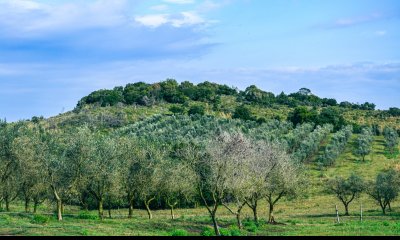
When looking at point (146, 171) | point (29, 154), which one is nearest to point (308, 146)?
point (146, 171)

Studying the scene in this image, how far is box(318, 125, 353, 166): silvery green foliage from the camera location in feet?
330

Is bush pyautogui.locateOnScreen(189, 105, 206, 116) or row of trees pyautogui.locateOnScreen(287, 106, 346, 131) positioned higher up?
bush pyautogui.locateOnScreen(189, 105, 206, 116)

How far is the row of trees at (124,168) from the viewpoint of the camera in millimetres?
42594

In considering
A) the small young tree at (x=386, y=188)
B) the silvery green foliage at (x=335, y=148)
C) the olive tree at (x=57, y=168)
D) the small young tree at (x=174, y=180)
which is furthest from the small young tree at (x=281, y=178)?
the silvery green foliage at (x=335, y=148)

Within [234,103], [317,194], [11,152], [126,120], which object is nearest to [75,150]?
[11,152]

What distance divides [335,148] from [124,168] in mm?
60810

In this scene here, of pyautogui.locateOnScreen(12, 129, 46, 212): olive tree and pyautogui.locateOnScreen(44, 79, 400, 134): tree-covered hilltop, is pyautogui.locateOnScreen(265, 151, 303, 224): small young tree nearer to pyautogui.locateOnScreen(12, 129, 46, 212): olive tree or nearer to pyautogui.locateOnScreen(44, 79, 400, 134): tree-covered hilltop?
pyautogui.locateOnScreen(12, 129, 46, 212): olive tree

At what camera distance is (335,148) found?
10494 centimetres

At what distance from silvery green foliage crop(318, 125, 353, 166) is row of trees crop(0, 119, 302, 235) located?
42420 mm

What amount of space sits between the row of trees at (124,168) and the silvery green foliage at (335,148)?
139 feet

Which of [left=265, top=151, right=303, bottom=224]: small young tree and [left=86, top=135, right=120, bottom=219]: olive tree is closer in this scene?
[left=86, top=135, right=120, bottom=219]: olive tree

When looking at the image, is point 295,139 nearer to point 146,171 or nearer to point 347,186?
point 347,186

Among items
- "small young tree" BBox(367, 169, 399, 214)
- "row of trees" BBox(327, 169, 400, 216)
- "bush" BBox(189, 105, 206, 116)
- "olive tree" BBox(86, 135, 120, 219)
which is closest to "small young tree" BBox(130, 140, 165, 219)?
"olive tree" BBox(86, 135, 120, 219)

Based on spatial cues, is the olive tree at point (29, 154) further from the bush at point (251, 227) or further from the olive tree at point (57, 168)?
the bush at point (251, 227)
